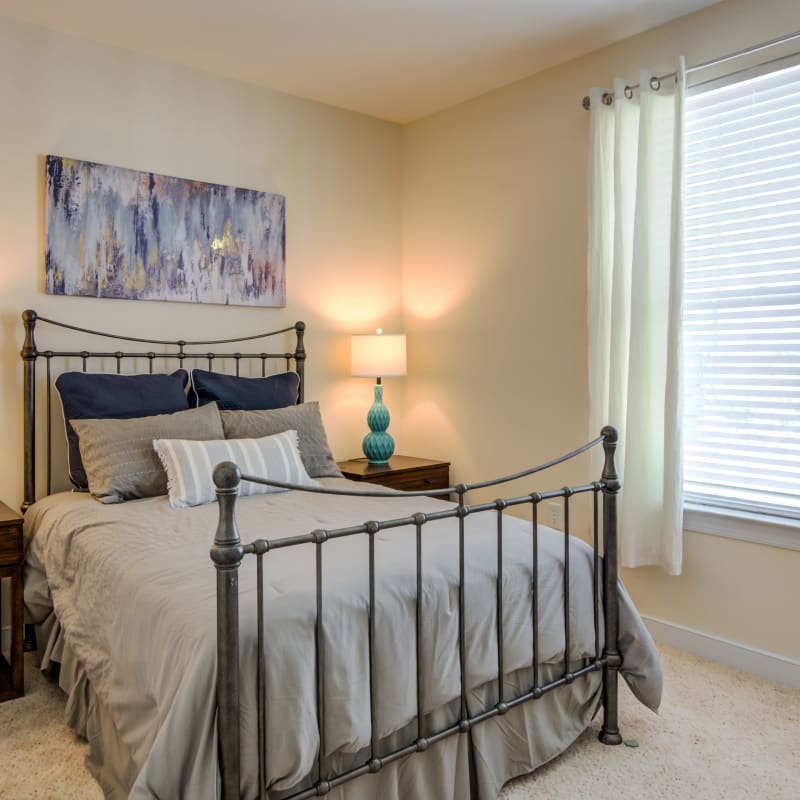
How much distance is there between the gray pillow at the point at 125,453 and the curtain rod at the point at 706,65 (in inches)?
88.6

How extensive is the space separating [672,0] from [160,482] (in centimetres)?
274

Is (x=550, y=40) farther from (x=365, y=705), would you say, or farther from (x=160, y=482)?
(x=365, y=705)

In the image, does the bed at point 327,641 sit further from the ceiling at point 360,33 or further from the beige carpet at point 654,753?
the ceiling at point 360,33

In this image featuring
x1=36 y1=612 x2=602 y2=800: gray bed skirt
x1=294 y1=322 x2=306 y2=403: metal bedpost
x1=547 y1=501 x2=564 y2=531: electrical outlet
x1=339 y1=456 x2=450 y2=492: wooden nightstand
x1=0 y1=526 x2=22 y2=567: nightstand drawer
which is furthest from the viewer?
x1=294 y1=322 x2=306 y2=403: metal bedpost

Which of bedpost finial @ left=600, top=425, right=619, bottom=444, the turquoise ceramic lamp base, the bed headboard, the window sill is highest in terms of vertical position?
the bed headboard

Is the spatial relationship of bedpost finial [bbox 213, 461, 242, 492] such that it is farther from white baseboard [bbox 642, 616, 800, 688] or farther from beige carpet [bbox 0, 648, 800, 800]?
white baseboard [bbox 642, 616, 800, 688]

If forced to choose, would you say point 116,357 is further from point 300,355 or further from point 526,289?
point 526,289

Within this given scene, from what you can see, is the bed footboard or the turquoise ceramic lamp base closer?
the bed footboard

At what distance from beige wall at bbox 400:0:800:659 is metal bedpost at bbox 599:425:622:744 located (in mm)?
902

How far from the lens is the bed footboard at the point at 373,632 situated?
146cm

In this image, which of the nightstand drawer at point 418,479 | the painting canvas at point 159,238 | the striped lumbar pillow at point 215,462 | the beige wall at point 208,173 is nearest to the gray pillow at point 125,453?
the striped lumbar pillow at point 215,462

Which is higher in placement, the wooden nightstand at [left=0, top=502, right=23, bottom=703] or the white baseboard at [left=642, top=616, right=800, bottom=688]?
the wooden nightstand at [left=0, top=502, right=23, bottom=703]

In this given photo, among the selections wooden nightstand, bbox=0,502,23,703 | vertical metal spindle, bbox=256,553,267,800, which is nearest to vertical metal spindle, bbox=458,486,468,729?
vertical metal spindle, bbox=256,553,267,800

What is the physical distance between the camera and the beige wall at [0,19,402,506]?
2.99 meters
